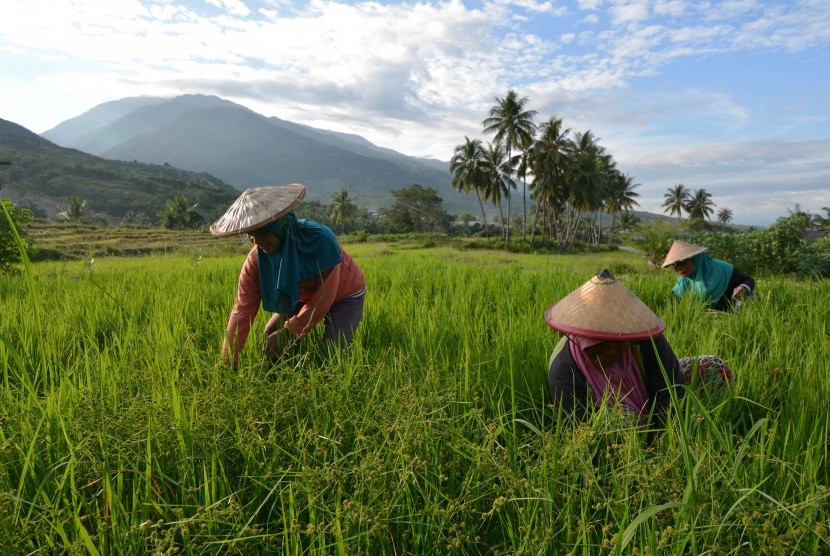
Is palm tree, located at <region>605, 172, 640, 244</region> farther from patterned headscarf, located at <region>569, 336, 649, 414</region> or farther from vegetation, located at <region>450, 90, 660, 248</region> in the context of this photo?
patterned headscarf, located at <region>569, 336, 649, 414</region>

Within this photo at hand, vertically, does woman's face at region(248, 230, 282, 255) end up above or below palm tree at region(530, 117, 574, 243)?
below

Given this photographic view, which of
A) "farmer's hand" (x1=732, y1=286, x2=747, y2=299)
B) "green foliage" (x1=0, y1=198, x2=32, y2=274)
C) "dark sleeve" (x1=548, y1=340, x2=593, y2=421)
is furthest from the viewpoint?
"green foliage" (x1=0, y1=198, x2=32, y2=274)

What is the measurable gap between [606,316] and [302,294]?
160cm

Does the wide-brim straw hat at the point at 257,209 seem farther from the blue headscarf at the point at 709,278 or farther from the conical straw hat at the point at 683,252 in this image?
the blue headscarf at the point at 709,278

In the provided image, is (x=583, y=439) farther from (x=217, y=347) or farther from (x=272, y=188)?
(x=217, y=347)

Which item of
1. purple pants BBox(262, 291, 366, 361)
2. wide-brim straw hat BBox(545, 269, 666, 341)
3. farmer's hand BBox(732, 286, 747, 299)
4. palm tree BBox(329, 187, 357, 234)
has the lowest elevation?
purple pants BBox(262, 291, 366, 361)

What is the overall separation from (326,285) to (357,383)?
72cm

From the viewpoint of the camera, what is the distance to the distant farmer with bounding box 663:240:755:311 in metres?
3.72

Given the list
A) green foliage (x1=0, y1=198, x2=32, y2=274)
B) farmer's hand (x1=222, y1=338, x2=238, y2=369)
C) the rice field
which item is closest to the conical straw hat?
the rice field

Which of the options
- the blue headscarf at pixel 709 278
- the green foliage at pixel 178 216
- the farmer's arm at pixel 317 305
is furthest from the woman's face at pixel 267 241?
the green foliage at pixel 178 216

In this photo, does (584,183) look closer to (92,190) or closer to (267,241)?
(267,241)

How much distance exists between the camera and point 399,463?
1.26 metres

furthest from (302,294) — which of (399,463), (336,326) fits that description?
(399,463)

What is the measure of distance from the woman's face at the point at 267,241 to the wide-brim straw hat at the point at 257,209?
9 centimetres
